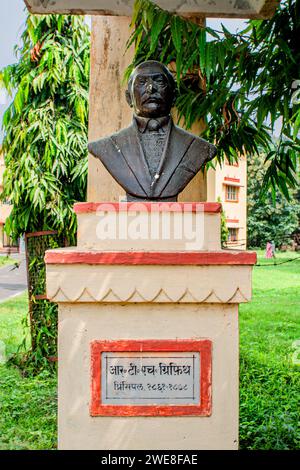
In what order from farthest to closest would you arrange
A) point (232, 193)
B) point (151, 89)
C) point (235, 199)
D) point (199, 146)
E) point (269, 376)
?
point (235, 199) < point (232, 193) < point (269, 376) < point (199, 146) < point (151, 89)

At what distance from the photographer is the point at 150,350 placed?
225 centimetres

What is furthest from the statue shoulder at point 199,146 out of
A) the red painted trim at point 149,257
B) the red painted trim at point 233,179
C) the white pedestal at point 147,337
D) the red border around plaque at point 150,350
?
the red painted trim at point 233,179

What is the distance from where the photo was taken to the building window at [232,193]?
62.7 feet

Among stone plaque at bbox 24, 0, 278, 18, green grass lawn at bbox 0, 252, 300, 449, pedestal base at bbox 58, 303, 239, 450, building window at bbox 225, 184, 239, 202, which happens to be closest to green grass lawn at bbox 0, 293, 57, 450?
green grass lawn at bbox 0, 252, 300, 449

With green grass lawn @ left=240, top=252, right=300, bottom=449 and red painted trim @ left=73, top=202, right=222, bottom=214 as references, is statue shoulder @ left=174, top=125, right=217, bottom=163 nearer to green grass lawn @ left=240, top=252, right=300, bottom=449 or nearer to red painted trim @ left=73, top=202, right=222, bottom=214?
red painted trim @ left=73, top=202, right=222, bottom=214

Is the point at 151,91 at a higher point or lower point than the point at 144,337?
higher

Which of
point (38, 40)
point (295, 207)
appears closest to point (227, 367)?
point (38, 40)

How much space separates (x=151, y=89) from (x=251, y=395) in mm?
2671

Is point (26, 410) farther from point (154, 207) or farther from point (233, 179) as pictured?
point (233, 179)

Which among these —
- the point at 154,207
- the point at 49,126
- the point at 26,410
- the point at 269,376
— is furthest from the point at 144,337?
the point at 49,126

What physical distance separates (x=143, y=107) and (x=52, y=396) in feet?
8.85

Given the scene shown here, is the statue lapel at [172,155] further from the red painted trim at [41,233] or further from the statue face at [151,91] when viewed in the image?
the red painted trim at [41,233]

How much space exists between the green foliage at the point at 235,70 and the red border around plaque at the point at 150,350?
1135 millimetres

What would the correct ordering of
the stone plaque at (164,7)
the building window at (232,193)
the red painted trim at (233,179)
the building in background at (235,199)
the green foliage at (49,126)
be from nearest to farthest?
the stone plaque at (164,7) → the green foliage at (49,126) → the red painted trim at (233,179) → the building in background at (235,199) → the building window at (232,193)
